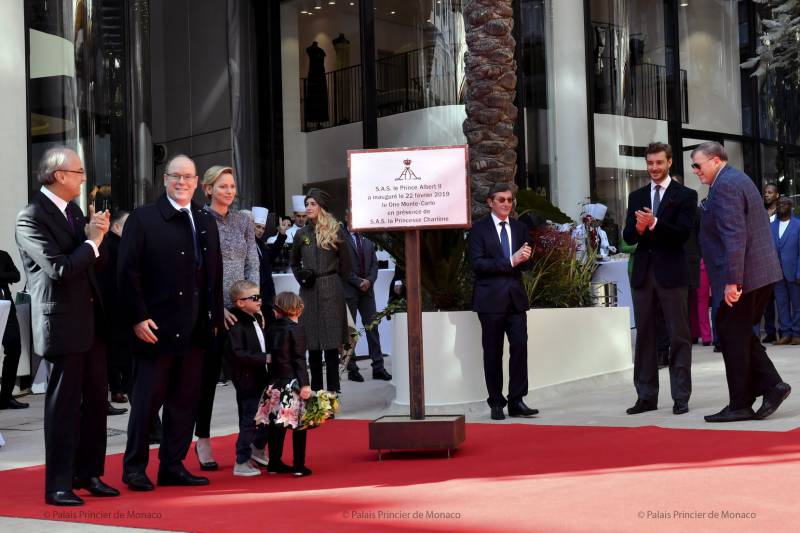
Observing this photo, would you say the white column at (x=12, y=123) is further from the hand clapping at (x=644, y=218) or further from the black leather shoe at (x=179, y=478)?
the hand clapping at (x=644, y=218)

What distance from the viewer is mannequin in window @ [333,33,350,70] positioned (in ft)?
57.6

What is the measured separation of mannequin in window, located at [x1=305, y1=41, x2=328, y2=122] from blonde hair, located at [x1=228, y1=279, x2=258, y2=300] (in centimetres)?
1231

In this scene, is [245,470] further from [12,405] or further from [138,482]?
[12,405]

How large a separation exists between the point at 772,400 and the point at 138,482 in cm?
382

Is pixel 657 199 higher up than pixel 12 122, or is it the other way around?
pixel 12 122

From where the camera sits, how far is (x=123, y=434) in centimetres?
782

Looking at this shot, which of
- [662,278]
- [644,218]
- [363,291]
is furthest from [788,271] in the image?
[644,218]

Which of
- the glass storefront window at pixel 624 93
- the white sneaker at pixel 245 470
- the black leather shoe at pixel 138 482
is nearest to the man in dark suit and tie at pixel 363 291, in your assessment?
the white sneaker at pixel 245 470

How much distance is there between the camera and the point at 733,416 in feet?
22.0

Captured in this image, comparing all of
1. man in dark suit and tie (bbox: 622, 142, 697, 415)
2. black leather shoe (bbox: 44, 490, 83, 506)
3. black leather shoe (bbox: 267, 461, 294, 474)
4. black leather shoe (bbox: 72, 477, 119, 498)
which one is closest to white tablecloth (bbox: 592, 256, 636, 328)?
man in dark suit and tie (bbox: 622, 142, 697, 415)

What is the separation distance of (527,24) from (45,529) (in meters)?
15.5

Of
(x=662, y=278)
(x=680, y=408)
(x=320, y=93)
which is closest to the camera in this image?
(x=680, y=408)

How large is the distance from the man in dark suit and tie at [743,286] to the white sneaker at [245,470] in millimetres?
2819

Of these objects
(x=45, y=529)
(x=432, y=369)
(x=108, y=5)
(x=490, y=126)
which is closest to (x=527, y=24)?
(x=108, y=5)
